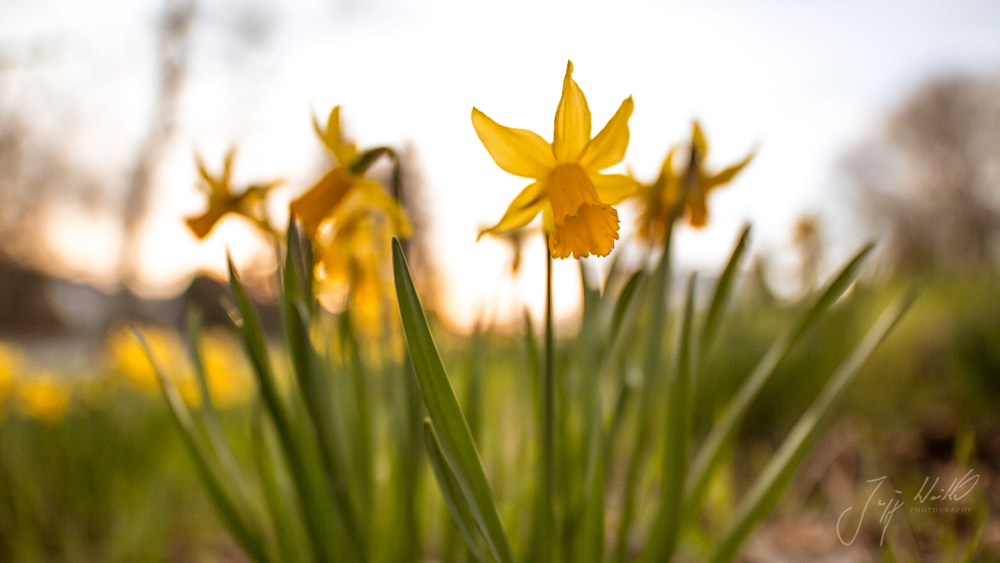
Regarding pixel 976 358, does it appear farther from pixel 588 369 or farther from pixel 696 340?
pixel 588 369

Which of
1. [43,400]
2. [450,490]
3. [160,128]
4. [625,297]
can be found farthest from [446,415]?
[160,128]

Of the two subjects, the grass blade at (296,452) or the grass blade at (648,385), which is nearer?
the grass blade at (296,452)

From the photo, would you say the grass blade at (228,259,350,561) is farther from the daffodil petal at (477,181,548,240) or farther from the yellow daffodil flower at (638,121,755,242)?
the yellow daffodil flower at (638,121,755,242)

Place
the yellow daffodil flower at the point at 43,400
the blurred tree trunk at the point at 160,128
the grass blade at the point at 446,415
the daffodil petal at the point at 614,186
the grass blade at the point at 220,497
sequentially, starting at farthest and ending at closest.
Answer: the blurred tree trunk at the point at 160,128 < the yellow daffodil flower at the point at 43,400 < the grass blade at the point at 220,497 < the daffodil petal at the point at 614,186 < the grass blade at the point at 446,415

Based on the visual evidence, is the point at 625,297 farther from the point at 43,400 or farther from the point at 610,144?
the point at 43,400

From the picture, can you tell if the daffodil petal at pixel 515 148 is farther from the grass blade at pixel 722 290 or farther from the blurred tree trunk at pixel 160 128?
the blurred tree trunk at pixel 160 128

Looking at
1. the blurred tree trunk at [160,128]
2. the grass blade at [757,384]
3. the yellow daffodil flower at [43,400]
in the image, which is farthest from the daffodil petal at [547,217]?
the blurred tree trunk at [160,128]

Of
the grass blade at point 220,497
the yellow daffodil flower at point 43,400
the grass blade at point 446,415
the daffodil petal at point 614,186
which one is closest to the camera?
the grass blade at point 446,415

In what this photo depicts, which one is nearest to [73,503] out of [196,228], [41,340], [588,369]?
[196,228]
